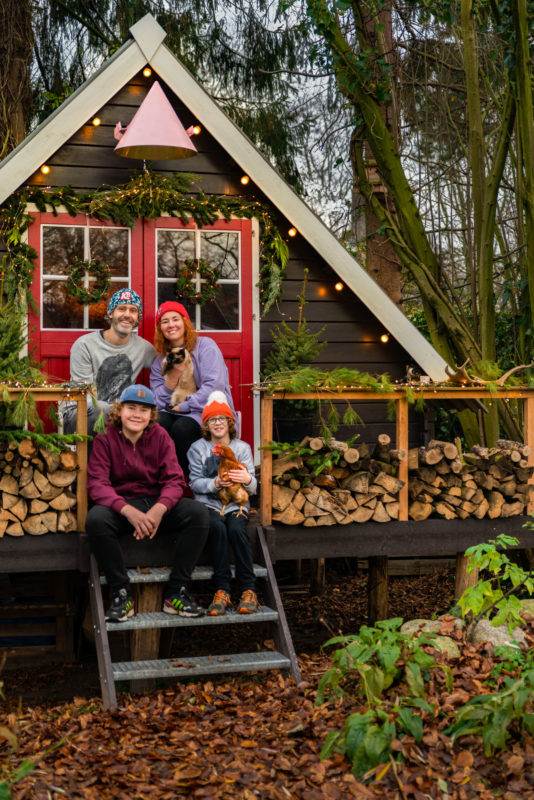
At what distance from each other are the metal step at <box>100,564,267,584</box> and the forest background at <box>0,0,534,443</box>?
13.8 ft

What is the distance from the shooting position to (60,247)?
301 inches

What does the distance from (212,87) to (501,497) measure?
8095 millimetres

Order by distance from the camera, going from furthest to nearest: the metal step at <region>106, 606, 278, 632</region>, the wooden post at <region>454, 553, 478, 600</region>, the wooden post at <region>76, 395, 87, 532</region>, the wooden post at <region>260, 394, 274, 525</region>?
the wooden post at <region>454, 553, 478, 600</region>, the wooden post at <region>260, 394, 274, 525</region>, the wooden post at <region>76, 395, 87, 532</region>, the metal step at <region>106, 606, 278, 632</region>

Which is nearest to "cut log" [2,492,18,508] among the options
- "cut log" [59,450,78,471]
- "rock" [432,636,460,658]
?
"cut log" [59,450,78,471]

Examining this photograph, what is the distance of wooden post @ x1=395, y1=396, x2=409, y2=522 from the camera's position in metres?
6.48

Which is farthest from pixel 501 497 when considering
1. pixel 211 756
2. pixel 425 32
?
pixel 425 32

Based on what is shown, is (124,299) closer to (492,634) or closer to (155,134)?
(155,134)

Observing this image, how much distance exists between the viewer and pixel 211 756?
4297 mm

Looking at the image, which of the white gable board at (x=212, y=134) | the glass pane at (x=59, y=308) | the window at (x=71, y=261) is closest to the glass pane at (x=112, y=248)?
the window at (x=71, y=261)

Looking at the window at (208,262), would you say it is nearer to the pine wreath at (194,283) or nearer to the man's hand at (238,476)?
the pine wreath at (194,283)

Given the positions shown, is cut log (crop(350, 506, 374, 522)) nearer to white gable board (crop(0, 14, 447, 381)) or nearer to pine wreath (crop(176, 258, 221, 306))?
white gable board (crop(0, 14, 447, 381))

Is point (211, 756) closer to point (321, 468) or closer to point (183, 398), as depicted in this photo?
point (321, 468)

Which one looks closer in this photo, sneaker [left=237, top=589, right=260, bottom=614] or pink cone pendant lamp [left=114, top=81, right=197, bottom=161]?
sneaker [left=237, top=589, right=260, bottom=614]

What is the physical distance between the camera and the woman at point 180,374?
21.4ft
